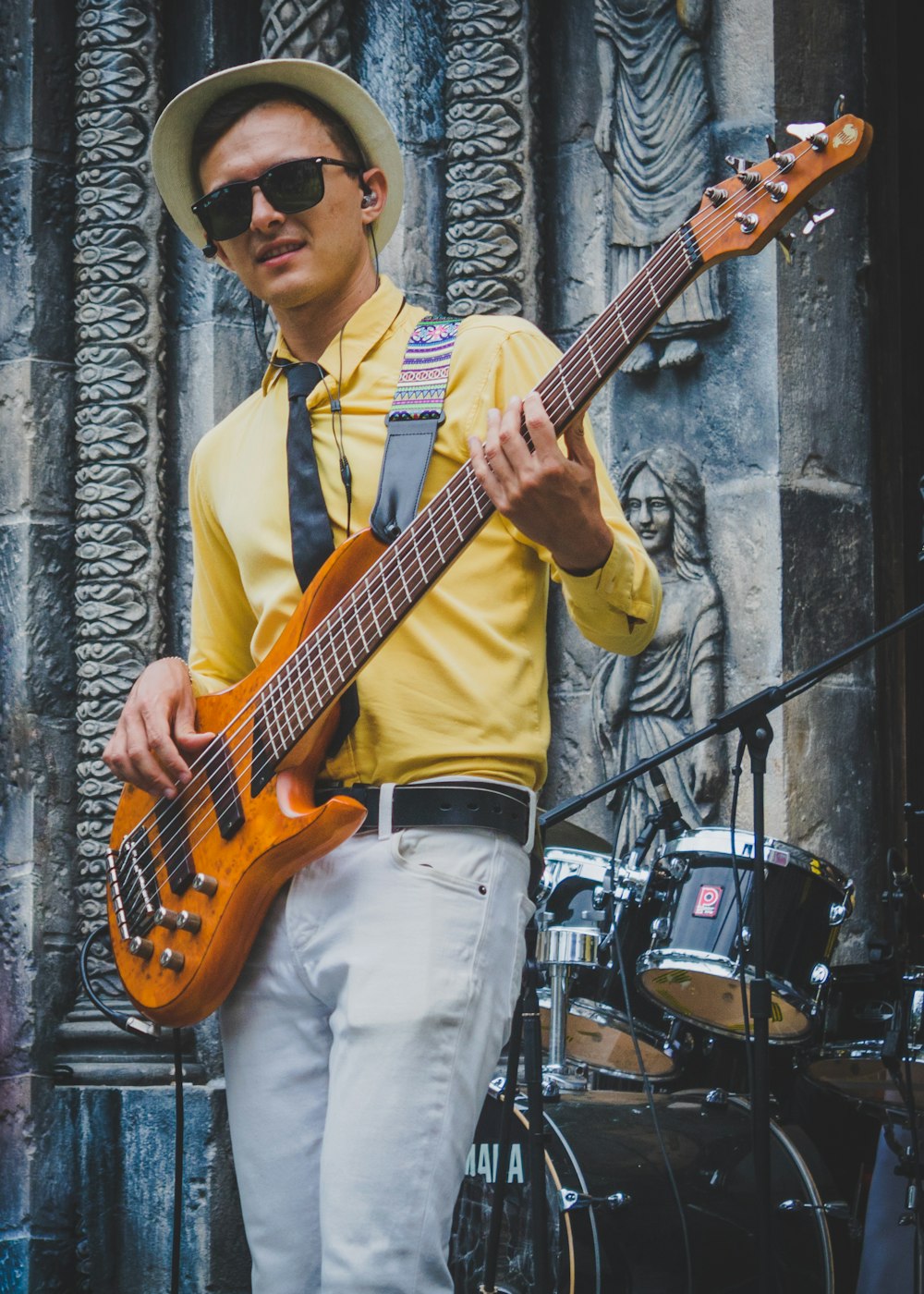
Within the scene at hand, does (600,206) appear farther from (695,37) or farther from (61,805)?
(61,805)

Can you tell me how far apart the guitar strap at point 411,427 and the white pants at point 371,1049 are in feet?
1.54

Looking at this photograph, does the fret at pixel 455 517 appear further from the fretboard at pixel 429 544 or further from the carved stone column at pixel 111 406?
the carved stone column at pixel 111 406

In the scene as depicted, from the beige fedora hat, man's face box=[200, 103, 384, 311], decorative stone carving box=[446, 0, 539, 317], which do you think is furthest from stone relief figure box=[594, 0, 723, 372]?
man's face box=[200, 103, 384, 311]

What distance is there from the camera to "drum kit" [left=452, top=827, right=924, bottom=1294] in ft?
11.7

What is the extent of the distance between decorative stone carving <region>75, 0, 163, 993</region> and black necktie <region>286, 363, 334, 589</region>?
2.31 m

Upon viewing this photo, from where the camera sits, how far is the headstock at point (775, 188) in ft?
8.24

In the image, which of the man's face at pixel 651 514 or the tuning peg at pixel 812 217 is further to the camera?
the man's face at pixel 651 514

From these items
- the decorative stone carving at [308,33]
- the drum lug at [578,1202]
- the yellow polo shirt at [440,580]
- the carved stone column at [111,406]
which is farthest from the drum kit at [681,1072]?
the decorative stone carving at [308,33]

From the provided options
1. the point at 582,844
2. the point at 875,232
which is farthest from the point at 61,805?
the point at 875,232

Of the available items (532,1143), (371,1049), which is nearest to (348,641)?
(371,1049)

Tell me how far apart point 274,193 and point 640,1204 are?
212 cm

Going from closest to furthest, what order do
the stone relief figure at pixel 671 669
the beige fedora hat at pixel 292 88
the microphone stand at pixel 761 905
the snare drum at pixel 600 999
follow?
the beige fedora hat at pixel 292 88 → the microphone stand at pixel 761 905 → the snare drum at pixel 600 999 → the stone relief figure at pixel 671 669

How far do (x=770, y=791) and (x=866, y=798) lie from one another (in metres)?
0.32

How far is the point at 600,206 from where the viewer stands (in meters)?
4.76
